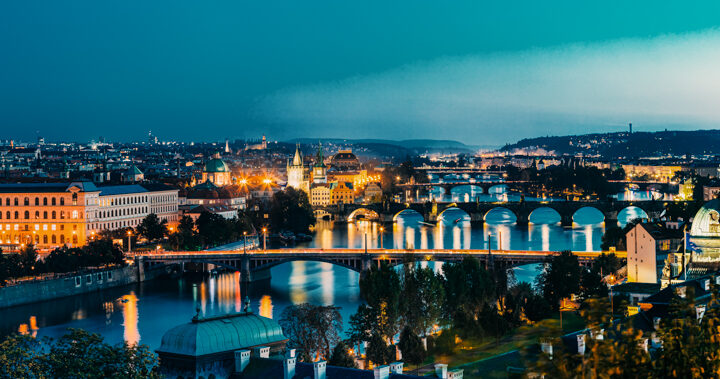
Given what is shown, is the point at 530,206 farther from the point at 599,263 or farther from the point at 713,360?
the point at 713,360

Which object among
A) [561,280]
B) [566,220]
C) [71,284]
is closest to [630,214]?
[566,220]

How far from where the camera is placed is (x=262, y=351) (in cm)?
1550

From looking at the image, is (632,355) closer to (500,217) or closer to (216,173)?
(500,217)

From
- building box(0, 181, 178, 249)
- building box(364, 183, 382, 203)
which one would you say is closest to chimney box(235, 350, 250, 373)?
building box(0, 181, 178, 249)

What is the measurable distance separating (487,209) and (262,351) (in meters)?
51.6

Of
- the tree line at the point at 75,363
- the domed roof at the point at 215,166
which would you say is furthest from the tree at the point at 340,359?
the domed roof at the point at 215,166

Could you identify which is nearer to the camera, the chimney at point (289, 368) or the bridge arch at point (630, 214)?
the chimney at point (289, 368)

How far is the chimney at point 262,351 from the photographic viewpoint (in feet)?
50.3

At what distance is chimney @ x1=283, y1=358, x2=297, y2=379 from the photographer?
13734 millimetres

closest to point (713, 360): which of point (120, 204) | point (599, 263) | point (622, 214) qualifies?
point (599, 263)

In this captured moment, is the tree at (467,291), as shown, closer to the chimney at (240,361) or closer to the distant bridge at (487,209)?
the chimney at (240,361)

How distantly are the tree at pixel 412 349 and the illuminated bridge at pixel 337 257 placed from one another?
39.7ft

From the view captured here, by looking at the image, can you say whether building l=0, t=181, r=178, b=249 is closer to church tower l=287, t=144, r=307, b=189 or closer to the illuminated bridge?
the illuminated bridge

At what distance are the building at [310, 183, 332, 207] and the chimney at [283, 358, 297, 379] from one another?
2673 inches
